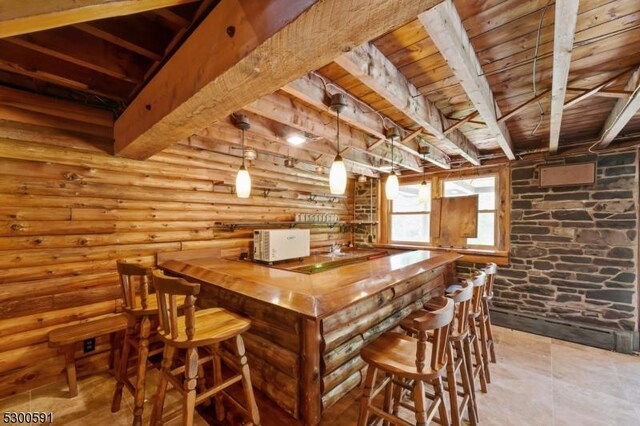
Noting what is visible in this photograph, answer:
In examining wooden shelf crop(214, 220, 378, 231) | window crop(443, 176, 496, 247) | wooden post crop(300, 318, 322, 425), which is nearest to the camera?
wooden post crop(300, 318, 322, 425)

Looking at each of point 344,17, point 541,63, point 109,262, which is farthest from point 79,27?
point 541,63

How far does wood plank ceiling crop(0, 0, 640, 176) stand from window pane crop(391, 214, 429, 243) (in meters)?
2.43

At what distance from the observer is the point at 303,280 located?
88.6 inches

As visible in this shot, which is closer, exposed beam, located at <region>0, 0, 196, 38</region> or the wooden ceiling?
exposed beam, located at <region>0, 0, 196, 38</region>

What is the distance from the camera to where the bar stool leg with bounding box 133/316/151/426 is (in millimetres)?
1846

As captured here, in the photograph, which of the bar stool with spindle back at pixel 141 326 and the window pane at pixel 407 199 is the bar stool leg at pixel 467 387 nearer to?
the bar stool with spindle back at pixel 141 326

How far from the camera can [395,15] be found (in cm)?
92

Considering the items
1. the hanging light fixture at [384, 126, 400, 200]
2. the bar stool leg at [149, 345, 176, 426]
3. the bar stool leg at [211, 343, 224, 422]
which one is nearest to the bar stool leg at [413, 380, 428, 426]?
the bar stool leg at [211, 343, 224, 422]

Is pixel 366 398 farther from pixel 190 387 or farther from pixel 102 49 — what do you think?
pixel 102 49

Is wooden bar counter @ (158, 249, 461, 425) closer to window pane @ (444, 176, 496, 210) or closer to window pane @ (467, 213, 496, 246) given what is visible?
window pane @ (467, 213, 496, 246)

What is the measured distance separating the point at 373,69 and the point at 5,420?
11.9ft

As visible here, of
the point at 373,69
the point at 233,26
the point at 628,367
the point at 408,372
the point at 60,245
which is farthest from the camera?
the point at 628,367

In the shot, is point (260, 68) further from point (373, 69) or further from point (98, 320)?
point (98, 320)

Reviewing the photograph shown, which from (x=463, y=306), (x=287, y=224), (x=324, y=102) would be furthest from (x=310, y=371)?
(x=287, y=224)
